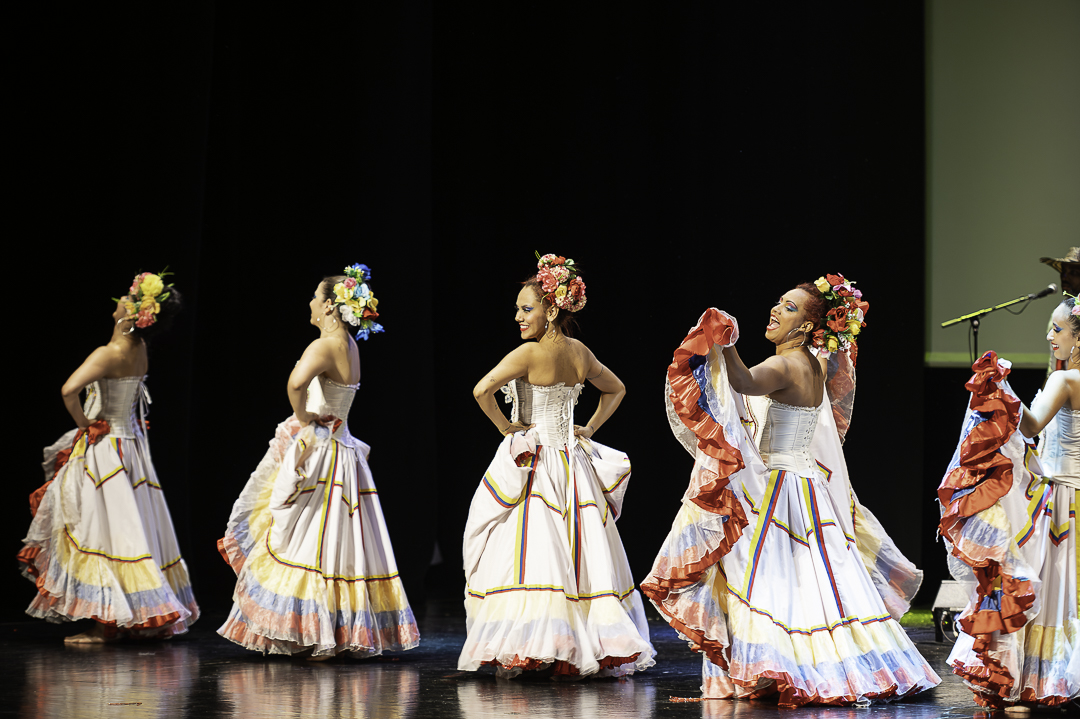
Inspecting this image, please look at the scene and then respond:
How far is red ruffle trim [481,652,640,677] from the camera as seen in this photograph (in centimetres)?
453

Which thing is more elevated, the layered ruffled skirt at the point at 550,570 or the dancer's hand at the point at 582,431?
the dancer's hand at the point at 582,431

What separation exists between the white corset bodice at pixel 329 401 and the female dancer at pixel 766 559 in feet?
6.00

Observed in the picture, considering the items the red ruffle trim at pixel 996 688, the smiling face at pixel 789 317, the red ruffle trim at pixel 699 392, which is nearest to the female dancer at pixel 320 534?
the red ruffle trim at pixel 699 392

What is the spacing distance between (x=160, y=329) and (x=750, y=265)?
10.9 ft

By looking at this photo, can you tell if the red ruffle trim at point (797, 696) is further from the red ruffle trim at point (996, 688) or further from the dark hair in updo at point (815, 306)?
the dark hair in updo at point (815, 306)

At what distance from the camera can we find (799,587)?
4113mm

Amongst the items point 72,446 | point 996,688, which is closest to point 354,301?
point 72,446

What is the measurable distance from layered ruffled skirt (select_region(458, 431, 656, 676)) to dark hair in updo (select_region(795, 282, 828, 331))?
3.36ft

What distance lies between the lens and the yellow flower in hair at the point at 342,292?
5.44 m

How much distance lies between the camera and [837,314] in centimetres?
437

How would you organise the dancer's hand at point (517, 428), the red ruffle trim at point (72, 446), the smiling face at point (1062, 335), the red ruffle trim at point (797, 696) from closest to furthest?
the red ruffle trim at point (797, 696) → the smiling face at point (1062, 335) → the dancer's hand at point (517, 428) → the red ruffle trim at point (72, 446)

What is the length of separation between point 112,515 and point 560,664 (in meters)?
2.45

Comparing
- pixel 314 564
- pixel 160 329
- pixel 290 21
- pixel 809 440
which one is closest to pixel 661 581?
pixel 809 440

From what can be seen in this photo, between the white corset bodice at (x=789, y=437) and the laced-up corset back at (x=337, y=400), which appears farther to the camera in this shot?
the laced-up corset back at (x=337, y=400)
